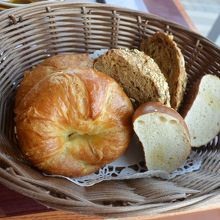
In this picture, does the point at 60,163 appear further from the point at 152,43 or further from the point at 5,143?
the point at 152,43

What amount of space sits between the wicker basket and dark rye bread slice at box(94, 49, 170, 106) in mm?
A: 115

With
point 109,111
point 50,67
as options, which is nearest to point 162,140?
point 109,111

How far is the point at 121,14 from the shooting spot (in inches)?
33.8

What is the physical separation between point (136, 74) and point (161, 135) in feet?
0.43

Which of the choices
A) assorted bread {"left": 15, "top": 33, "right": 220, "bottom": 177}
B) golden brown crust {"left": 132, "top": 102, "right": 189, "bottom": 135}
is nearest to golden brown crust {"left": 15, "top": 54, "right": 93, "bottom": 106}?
assorted bread {"left": 15, "top": 33, "right": 220, "bottom": 177}

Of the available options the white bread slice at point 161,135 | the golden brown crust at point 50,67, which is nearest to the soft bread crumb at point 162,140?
the white bread slice at point 161,135

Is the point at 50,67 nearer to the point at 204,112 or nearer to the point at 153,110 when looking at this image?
the point at 153,110

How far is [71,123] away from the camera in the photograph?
0.64m

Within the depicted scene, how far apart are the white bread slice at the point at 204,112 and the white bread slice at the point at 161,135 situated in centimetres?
9

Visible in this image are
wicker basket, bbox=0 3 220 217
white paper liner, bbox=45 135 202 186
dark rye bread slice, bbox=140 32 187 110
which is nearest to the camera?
wicker basket, bbox=0 3 220 217

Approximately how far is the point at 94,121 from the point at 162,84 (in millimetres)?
178

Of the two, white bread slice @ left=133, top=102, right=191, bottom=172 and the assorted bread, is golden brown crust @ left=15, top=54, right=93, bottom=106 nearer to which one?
the assorted bread

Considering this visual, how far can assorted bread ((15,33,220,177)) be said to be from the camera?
63 centimetres

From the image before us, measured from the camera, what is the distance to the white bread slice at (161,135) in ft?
2.27
